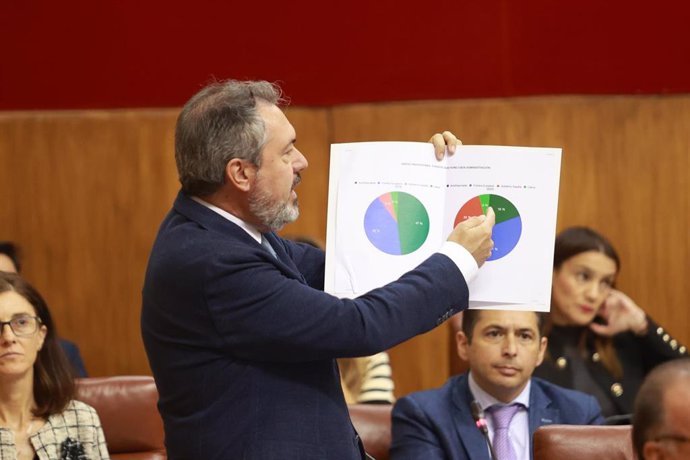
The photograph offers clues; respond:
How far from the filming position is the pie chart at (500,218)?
235cm

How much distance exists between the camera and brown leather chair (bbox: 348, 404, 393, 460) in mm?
3186

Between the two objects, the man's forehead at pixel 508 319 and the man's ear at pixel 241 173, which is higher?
the man's ear at pixel 241 173

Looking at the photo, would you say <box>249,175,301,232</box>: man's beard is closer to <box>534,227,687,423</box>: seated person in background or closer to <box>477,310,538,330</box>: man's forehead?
<box>477,310,538,330</box>: man's forehead

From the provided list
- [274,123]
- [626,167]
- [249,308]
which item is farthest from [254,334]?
[626,167]

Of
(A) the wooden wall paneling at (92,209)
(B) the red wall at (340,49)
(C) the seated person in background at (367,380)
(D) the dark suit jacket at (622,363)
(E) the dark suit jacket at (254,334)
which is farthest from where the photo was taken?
(A) the wooden wall paneling at (92,209)

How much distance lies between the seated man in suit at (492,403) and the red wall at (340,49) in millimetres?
1478

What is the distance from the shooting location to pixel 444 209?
2359mm

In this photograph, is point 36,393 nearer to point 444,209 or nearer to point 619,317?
point 444,209

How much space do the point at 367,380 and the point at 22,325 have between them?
4.30 ft

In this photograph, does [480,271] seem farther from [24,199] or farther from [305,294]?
[24,199]

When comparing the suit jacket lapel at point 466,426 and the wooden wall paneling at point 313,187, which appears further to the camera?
the wooden wall paneling at point 313,187

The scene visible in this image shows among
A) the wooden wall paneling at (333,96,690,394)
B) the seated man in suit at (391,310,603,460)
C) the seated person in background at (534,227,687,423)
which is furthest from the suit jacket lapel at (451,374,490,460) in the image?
the wooden wall paneling at (333,96,690,394)

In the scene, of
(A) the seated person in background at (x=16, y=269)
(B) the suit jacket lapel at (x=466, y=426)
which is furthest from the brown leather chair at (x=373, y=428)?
(A) the seated person in background at (x=16, y=269)

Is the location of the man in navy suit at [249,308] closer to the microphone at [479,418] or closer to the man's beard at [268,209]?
the man's beard at [268,209]
